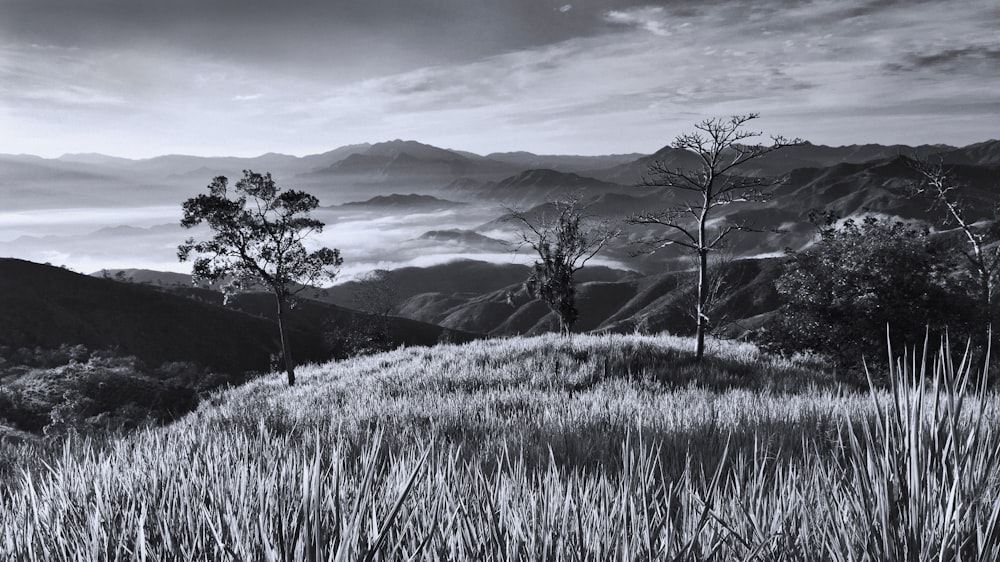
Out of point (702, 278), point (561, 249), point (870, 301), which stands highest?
point (561, 249)

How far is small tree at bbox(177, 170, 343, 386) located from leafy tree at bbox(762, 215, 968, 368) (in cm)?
1947

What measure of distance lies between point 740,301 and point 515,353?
593ft

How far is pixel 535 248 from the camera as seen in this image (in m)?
33.7

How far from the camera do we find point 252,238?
26.4 metres

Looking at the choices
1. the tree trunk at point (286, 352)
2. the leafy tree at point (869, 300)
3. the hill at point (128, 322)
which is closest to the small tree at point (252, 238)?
the tree trunk at point (286, 352)

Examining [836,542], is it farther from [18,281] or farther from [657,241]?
[18,281]

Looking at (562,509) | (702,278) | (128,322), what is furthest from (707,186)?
(128,322)

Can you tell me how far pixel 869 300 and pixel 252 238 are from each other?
78.9 ft

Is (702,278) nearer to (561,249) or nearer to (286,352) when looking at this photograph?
(286,352)

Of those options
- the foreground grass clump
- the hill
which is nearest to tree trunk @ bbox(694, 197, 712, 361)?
the foreground grass clump

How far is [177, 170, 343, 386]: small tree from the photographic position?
2548cm

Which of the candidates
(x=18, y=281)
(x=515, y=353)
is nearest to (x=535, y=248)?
(x=515, y=353)

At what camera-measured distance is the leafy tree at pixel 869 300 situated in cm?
1736

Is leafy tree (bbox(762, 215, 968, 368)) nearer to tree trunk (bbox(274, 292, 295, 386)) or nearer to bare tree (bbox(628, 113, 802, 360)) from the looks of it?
bare tree (bbox(628, 113, 802, 360))
